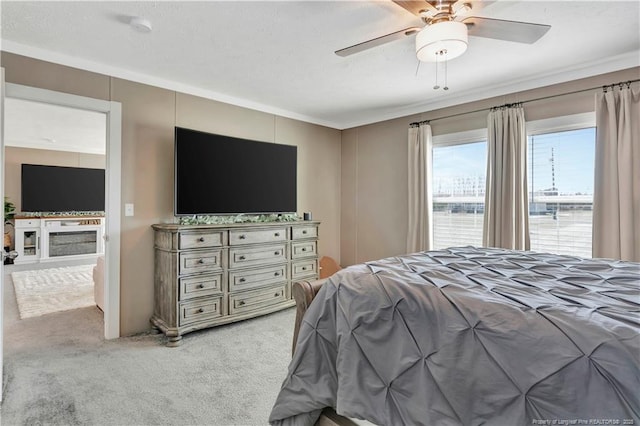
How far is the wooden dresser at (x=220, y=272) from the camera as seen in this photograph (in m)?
3.03

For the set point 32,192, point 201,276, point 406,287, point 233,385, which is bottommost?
point 233,385

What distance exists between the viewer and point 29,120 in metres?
5.05

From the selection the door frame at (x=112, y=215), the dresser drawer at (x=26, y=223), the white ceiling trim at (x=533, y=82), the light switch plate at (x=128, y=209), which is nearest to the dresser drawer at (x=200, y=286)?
the door frame at (x=112, y=215)

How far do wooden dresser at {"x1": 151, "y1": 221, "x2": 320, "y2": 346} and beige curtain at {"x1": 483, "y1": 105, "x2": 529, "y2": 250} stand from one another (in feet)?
7.18

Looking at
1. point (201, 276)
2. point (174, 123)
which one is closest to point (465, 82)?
point (174, 123)

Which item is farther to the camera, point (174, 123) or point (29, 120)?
point (29, 120)

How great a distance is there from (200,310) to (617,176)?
155 inches

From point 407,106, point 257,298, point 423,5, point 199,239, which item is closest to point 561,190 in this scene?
point 407,106

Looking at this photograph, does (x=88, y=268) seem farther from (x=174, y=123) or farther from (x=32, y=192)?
(x=174, y=123)

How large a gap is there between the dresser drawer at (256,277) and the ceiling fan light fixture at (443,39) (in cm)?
259

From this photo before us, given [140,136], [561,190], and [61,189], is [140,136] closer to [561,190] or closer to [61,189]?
[561,190]

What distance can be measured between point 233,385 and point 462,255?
1828 mm

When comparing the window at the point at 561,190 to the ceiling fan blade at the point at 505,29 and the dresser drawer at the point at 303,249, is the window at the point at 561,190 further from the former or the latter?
the dresser drawer at the point at 303,249

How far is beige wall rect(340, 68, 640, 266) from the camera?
400 centimetres
